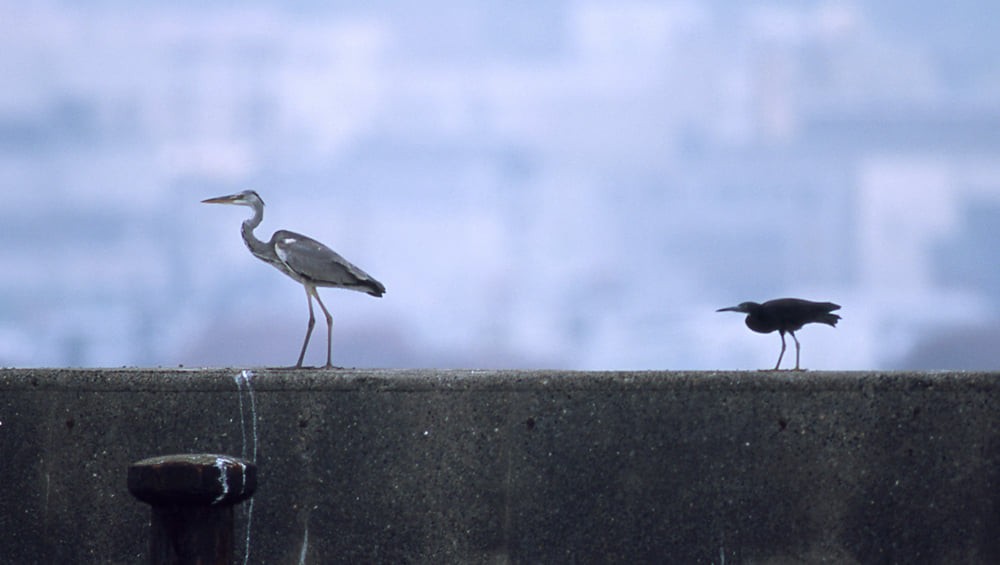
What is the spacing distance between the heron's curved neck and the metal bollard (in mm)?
5957

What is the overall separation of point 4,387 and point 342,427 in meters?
1.97

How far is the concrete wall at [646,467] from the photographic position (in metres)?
6.15

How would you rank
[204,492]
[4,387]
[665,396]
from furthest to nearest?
1. [4,387]
2. [665,396]
3. [204,492]

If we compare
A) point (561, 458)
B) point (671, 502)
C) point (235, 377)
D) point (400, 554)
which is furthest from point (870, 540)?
point (235, 377)

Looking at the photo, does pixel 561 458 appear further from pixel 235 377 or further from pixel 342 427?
pixel 235 377

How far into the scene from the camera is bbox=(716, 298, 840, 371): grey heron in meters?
8.53

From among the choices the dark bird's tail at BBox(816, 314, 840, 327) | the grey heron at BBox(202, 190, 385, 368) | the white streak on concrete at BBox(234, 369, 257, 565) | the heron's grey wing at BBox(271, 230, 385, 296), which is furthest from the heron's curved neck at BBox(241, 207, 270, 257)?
the dark bird's tail at BBox(816, 314, 840, 327)

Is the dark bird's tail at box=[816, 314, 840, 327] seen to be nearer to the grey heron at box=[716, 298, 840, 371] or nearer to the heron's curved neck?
the grey heron at box=[716, 298, 840, 371]

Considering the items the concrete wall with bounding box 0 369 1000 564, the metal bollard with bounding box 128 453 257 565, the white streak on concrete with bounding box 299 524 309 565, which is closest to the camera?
the metal bollard with bounding box 128 453 257 565

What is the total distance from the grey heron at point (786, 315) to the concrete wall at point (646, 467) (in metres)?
2.30

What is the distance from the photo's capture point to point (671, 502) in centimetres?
616

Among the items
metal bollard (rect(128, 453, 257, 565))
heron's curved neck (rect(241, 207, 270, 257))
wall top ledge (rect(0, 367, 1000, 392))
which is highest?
heron's curved neck (rect(241, 207, 270, 257))

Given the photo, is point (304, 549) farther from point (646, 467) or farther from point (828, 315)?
point (828, 315)

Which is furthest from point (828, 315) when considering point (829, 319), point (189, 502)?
point (189, 502)
